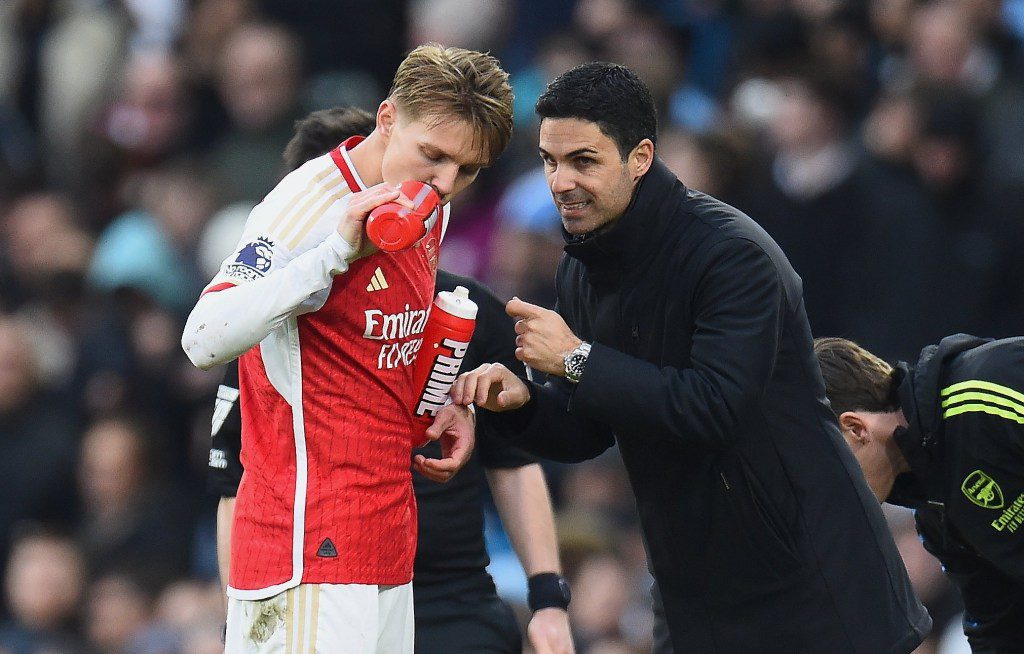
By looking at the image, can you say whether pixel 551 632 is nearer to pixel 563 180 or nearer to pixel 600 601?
pixel 563 180

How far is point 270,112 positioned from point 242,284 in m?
5.12

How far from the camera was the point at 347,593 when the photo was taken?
3.31m

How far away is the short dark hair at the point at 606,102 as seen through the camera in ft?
11.7

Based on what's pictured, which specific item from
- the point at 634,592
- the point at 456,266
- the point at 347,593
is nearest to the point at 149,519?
the point at 456,266

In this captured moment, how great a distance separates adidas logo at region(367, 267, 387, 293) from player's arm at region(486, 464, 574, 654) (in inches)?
48.7

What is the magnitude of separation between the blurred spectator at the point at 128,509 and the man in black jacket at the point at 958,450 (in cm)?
383

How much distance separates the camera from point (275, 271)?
10.4 ft

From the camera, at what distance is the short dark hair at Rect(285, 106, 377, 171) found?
4.29m

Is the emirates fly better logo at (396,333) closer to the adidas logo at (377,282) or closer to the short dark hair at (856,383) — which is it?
the adidas logo at (377,282)

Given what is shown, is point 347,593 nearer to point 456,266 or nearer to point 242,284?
point 242,284

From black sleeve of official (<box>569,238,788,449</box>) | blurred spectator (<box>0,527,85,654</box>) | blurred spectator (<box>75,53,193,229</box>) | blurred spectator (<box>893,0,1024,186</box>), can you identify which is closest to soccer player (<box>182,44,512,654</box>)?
black sleeve of official (<box>569,238,788,449</box>)

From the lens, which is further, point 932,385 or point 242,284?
point 932,385

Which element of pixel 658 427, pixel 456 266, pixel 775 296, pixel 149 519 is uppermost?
pixel 775 296

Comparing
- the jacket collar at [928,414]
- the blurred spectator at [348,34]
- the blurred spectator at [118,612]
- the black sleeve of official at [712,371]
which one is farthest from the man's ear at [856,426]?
the blurred spectator at [348,34]
